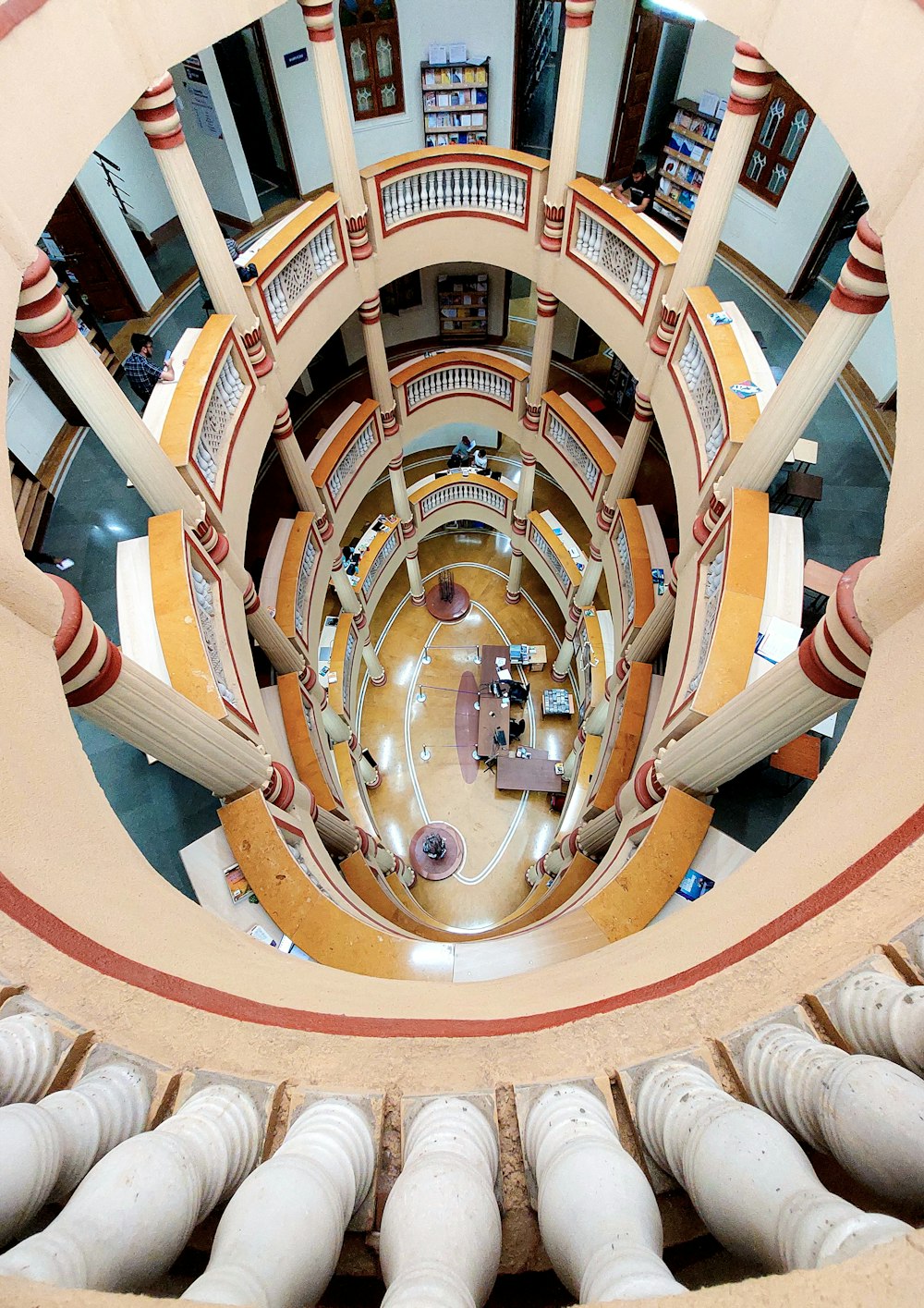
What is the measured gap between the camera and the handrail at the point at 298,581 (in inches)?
354

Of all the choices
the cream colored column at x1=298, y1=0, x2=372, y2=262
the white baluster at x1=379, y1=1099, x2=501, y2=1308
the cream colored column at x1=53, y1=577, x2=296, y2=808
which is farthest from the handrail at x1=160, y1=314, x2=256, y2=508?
the white baluster at x1=379, y1=1099, x2=501, y2=1308

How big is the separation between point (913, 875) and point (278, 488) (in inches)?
398

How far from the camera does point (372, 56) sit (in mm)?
10438

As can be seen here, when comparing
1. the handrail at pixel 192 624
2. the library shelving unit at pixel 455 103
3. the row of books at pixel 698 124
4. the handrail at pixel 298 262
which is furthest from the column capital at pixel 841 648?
the library shelving unit at pixel 455 103

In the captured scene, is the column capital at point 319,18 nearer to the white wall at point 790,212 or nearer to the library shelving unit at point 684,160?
Answer: the library shelving unit at point 684,160

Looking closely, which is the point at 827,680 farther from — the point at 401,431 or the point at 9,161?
the point at 401,431

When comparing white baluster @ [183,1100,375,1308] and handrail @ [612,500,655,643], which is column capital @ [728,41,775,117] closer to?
handrail @ [612,500,655,643]

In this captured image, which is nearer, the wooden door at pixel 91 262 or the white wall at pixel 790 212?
the white wall at pixel 790 212

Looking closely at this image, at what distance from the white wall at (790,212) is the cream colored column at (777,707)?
614cm

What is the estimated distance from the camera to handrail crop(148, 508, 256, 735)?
523 centimetres

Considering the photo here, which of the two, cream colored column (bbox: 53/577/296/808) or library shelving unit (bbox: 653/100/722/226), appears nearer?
cream colored column (bbox: 53/577/296/808)

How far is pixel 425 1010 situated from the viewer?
2975 mm

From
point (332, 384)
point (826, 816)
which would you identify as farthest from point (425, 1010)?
point (332, 384)

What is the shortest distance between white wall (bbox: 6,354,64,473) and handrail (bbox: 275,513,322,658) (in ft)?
10.1
